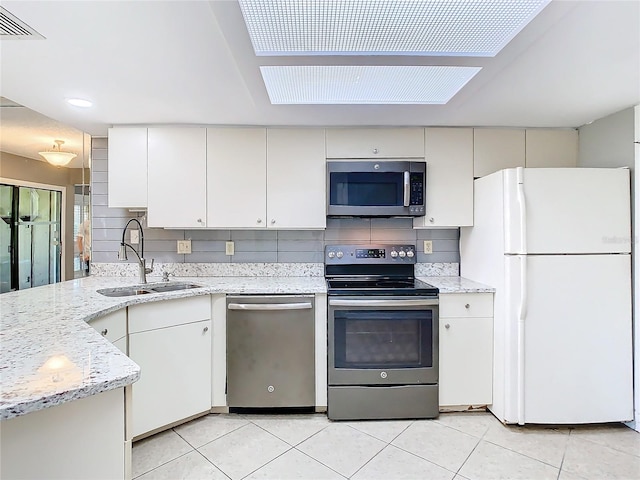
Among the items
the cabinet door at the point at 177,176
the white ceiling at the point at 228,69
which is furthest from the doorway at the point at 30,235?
the cabinet door at the point at 177,176

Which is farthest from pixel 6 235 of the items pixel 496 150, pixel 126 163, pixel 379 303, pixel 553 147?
pixel 553 147

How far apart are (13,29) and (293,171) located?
5.36ft

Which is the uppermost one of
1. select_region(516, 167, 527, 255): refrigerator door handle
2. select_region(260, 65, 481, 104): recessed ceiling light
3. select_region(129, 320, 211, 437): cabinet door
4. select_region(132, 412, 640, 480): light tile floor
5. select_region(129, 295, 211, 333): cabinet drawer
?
select_region(260, 65, 481, 104): recessed ceiling light

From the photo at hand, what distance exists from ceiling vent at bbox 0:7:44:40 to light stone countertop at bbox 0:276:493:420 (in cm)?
119

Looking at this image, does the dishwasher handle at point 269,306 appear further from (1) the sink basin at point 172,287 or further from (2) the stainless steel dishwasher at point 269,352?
(1) the sink basin at point 172,287

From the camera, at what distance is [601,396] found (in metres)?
2.14

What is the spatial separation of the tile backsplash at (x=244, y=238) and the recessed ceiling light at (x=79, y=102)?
0.71 m

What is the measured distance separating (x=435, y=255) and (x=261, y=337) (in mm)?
1596

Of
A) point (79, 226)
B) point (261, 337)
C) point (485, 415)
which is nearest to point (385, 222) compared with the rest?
point (261, 337)

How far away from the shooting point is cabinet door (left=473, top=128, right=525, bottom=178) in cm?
261

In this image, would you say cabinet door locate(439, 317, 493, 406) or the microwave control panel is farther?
the microwave control panel

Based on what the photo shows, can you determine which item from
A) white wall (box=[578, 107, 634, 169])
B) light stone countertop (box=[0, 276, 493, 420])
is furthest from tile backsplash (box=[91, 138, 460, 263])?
white wall (box=[578, 107, 634, 169])

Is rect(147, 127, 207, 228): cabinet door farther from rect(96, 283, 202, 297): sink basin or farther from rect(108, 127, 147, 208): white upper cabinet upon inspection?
rect(96, 283, 202, 297): sink basin

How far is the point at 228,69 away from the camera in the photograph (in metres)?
1.73
